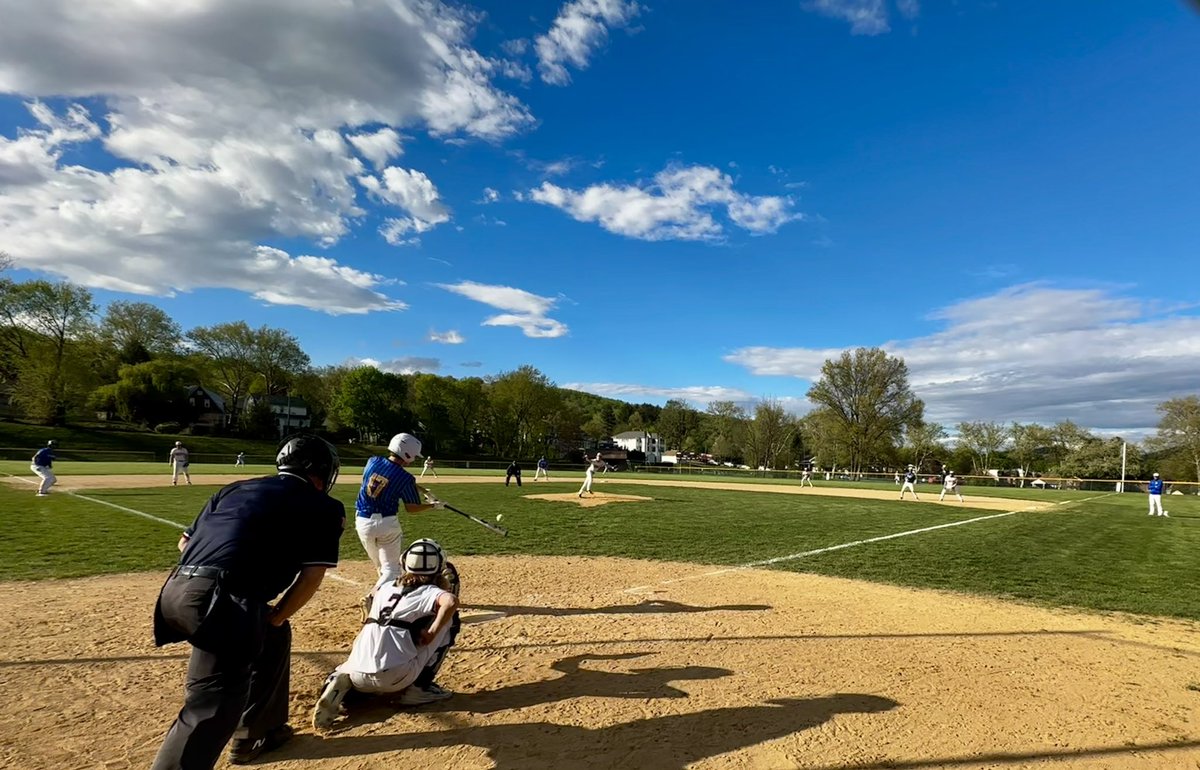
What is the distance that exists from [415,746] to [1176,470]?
92771 millimetres

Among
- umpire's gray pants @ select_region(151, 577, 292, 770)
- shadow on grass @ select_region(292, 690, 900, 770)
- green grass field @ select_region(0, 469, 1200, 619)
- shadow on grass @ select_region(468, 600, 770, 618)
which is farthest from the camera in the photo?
green grass field @ select_region(0, 469, 1200, 619)

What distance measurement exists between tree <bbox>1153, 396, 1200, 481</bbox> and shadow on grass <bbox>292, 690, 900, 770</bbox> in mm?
85929

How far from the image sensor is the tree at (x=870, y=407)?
66875mm

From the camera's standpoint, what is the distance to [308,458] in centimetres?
351

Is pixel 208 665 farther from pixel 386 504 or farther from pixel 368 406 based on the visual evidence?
pixel 368 406

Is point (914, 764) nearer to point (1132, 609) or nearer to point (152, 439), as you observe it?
point (1132, 609)

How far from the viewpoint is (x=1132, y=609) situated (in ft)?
27.7

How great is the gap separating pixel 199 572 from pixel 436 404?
278 ft

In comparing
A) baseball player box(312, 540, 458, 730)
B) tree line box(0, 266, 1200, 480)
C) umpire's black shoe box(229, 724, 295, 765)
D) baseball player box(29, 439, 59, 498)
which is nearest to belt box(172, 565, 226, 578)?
umpire's black shoe box(229, 724, 295, 765)

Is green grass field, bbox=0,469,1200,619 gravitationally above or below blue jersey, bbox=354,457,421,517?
below

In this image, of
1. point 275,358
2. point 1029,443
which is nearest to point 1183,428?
point 1029,443

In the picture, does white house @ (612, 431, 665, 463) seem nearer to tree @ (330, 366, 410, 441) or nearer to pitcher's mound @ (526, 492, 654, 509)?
tree @ (330, 366, 410, 441)

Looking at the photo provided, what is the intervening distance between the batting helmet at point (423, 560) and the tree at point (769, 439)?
89.1 m

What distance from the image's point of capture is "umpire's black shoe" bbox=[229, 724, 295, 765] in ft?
12.2
